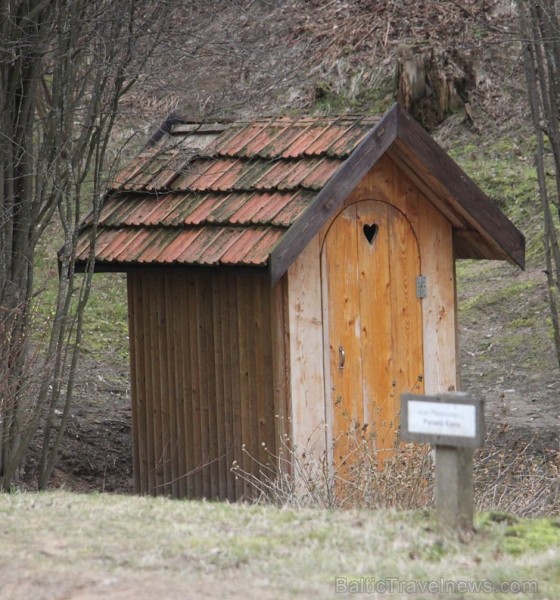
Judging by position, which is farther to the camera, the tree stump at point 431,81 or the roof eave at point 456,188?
the tree stump at point 431,81

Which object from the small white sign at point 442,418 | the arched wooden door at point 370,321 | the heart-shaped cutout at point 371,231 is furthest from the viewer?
the heart-shaped cutout at point 371,231

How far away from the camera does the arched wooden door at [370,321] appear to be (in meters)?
8.80

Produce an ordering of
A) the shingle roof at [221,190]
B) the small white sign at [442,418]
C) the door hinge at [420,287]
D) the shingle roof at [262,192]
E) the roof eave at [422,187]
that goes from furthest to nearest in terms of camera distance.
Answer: the door hinge at [420,287] → the shingle roof at [221,190] → the shingle roof at [262,192] → the roof eave at [422,187] → the small white sign at [442,418]

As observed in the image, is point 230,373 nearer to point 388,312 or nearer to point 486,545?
point 388,312

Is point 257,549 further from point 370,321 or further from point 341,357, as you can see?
point 370,321

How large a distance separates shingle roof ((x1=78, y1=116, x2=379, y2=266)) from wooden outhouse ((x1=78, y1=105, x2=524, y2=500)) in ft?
0.06

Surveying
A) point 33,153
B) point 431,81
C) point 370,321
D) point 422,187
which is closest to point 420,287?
point 370,321

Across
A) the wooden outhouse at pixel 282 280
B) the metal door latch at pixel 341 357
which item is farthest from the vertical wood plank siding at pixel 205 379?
the metal door latch at pixel 341 357

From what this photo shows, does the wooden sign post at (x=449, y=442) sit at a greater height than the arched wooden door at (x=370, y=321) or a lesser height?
lesser

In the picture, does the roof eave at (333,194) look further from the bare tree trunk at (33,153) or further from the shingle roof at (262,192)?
the bare tree trunk at (33,153)

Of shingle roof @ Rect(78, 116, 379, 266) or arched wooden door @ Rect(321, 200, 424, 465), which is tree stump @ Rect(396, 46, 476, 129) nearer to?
shingle roof @ Rect(78, 116, 379, 266)

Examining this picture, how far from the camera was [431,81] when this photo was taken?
1933cm

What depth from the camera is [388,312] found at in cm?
920

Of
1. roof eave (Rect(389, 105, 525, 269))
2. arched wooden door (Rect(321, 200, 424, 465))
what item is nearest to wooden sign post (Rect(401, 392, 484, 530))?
arched wooden door (Rect(321, 200, 424, 465))
